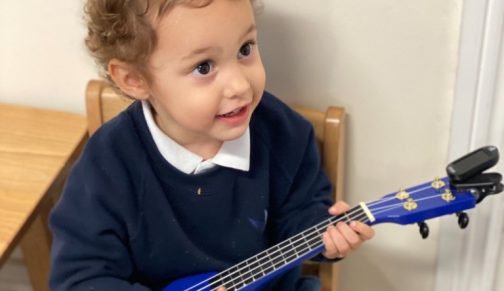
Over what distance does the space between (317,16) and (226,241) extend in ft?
0.91

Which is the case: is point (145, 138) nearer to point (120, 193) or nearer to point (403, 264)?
point (120, 193)

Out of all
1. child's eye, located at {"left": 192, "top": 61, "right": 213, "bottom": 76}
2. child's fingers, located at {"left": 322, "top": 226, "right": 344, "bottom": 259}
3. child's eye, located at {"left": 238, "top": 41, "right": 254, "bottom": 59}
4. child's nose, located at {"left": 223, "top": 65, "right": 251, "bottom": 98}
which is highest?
child's eye, located at {"left": 238, "top": 41, "right": 254, "bottom": 59}

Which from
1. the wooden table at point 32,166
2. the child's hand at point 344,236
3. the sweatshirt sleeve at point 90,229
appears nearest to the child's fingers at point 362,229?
the child's hand at point 344,236

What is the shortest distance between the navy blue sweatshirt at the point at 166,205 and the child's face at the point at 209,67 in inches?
3.4

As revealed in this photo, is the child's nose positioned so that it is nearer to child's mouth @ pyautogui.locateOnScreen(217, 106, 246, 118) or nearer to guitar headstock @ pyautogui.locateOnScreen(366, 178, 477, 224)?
child's mouth @ pyautogui.locateOnScreen(217, 106, 246, 118)

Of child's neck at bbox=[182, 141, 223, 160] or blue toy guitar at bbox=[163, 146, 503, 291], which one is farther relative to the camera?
child's neck at bbox=[182, 141, 223, 160]

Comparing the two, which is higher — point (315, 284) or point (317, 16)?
point (317, 16)

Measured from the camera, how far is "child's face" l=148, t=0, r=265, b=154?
2.37ft

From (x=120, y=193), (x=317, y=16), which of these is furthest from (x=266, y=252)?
(x=317, y=16)

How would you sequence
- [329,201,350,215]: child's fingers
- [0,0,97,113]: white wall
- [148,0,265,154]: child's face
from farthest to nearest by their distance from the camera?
[0,0,97,113]: white wall
[329,201,350,215]: child's fingers
[148,0,265,154]: child's face

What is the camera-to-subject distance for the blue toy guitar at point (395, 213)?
745 mm

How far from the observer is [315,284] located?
3.04 ft

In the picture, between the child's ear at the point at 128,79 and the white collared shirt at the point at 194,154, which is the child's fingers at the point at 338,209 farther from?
the child's ear at the point at 128,79

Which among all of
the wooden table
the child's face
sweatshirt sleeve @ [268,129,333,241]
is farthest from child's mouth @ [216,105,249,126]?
the wooden table
